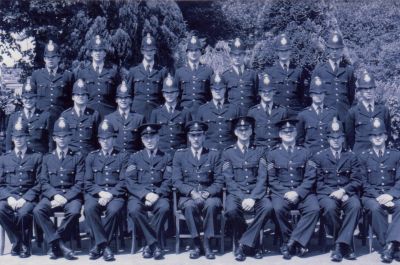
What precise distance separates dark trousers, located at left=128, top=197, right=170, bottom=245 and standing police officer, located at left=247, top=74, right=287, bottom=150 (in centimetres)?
164

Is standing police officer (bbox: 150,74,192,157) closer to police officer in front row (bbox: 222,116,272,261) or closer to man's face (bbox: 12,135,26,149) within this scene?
police officer in front row (bbox: 222,116,272,261)

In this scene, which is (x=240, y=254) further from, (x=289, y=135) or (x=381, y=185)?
(x=381, y=185)

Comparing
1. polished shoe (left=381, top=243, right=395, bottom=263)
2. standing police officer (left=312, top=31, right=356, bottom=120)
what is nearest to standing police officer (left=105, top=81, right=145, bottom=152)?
standing police officer (left=312, top=31, right=356, bottom=120)

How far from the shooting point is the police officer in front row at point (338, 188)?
6604 mm

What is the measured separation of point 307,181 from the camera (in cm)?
703

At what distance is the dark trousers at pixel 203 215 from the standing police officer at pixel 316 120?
5.36ft

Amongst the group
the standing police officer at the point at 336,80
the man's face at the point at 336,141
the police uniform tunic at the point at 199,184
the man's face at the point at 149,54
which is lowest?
the police uniform tunic at the point at 199,184

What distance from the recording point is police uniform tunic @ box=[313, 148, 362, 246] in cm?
672

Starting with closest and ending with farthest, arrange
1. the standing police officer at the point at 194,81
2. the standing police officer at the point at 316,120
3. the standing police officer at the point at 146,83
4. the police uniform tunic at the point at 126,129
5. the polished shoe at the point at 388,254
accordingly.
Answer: the polished shoe at the point at 388,254
the standing police officer at the point at 316,120
the police uniform tunic at the point at 126,129
the standing police officer at the point at 194,81
the standing police officer at the point at 146,83

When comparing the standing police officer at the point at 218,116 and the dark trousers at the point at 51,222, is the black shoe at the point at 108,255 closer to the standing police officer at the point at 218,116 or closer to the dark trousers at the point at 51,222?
the dark trousers at the point at 51,222

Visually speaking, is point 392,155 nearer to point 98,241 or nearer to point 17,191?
point 98,241

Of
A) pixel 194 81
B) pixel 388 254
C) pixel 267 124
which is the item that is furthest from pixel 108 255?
pixel 388 254

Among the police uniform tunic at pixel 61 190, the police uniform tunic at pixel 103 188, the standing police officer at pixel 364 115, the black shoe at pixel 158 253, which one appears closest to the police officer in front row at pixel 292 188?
the standing police officer at pixel 364 115

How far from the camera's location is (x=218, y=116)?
779cm
